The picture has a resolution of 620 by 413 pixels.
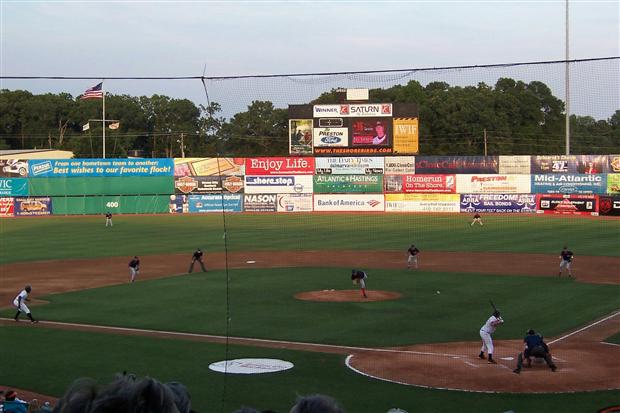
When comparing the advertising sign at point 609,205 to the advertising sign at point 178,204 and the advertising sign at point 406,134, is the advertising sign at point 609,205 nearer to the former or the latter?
the advertising sign at point 406,134

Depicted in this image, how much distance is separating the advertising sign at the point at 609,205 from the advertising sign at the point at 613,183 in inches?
35.5

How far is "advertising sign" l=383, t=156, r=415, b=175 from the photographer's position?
7244 centimetres

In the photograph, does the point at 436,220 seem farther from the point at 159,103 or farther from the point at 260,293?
the point at 159,103

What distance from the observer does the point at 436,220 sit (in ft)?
225

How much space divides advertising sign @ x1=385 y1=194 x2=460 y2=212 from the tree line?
8.48m

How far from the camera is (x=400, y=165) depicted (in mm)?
72625

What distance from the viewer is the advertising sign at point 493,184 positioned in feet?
230


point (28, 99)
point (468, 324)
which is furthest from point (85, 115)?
point (468, 324)

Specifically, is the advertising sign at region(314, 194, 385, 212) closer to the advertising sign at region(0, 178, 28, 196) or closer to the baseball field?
the baseball field

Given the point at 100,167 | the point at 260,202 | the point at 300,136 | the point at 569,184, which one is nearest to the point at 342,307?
the point at 300,136

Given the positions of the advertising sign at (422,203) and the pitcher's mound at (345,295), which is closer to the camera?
the pitcher's mound at (345,295)

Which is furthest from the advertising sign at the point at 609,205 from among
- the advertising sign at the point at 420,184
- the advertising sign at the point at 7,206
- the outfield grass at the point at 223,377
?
the advertising sign at the point at 7,206

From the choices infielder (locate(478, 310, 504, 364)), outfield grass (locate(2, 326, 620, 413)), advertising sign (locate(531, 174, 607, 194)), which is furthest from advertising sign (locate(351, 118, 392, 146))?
infielder (locate(478, 310, 504, 364))

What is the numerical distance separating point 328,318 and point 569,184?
47884 mm
